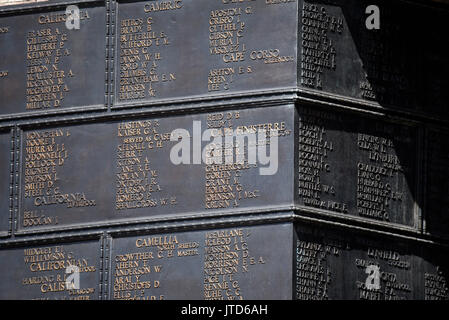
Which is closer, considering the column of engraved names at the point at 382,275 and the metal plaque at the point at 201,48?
the column of engraved names at the point at 382,275

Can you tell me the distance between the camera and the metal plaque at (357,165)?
118ft

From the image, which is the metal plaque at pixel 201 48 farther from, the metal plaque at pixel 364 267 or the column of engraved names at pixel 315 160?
the metal plaque at pixel 364 267

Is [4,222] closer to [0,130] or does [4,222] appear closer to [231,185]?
[0,130]

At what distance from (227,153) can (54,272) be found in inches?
133

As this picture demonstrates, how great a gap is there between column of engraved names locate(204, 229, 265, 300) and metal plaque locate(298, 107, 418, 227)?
3.81ft

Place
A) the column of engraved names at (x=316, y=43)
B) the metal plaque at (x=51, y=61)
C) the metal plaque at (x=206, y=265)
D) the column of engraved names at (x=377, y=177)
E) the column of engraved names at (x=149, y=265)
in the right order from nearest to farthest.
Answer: the metal plaque at (x=206, y=265)
the column of engraved names at (x=149, y=265)
the column of engraved names at (x=316, y=43)
the column of engraved names at (x=377, y=177)
the metal plaque at (x=51, y=61)

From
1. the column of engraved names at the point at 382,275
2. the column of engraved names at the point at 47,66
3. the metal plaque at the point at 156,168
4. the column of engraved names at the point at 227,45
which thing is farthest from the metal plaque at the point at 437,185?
the column of engraved names at the point at 47,66

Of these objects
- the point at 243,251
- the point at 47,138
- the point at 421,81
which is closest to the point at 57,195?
the point at 47,138

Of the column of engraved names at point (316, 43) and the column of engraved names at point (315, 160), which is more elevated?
the column of engraved names at point (316, 43)

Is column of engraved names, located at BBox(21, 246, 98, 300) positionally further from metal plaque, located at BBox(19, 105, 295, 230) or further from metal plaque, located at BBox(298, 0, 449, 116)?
metal plaque, located at BBox(298, 0, 449, 116)

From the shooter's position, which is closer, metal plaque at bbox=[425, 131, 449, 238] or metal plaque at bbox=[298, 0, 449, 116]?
metal plaque at bbox=[298, 0, 449, 116]

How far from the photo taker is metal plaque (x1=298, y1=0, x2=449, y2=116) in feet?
119

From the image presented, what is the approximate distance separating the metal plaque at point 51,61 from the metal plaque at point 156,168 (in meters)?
A: 0.48

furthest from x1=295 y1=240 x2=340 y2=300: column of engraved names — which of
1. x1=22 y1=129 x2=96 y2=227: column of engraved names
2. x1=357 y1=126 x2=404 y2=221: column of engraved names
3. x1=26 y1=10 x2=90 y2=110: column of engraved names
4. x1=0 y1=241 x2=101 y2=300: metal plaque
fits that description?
x1=26 y1=10 x2=90 y2=110: column of engraved names
